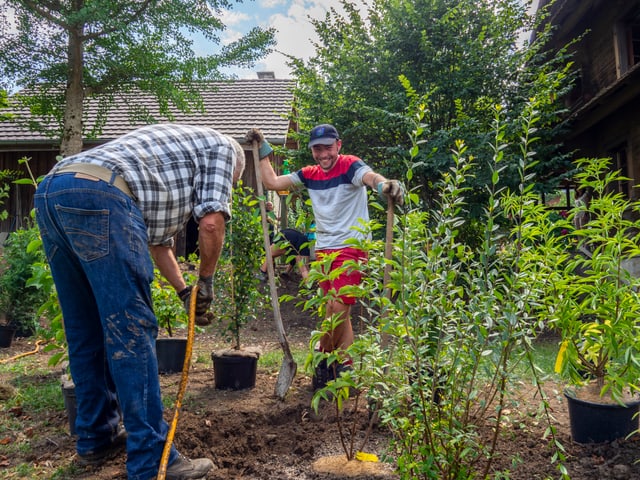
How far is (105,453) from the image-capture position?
101 inches

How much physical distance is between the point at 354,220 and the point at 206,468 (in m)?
2.04

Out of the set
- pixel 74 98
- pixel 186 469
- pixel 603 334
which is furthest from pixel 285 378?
pixel 74 98

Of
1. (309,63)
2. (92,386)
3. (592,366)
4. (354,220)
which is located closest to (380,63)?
(309,63)

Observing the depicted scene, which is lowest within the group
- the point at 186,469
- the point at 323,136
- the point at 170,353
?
the point at 186,469

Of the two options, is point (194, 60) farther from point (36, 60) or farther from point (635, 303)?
point (635, 303)

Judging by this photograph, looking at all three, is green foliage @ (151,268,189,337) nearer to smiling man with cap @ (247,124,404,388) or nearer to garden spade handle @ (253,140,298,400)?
garden spade handle @ (253,140,298,400)

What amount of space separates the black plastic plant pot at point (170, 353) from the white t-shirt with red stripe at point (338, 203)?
158cm

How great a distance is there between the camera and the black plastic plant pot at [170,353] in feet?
14.5

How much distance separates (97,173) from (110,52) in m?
8.78

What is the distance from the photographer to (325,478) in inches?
94.3

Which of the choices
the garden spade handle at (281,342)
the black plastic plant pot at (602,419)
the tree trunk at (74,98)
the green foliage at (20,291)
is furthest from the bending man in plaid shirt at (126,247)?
the tree trunk at (74,98)

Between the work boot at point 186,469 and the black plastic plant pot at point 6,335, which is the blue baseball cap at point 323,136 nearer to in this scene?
the work boot at point 186,469

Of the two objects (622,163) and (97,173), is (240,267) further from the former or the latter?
(622,163)

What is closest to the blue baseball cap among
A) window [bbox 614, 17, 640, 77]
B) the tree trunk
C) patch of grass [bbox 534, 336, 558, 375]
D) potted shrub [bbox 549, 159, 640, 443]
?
potted shrub [bbox 549, 159, 640, 443]
